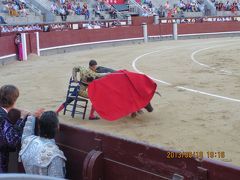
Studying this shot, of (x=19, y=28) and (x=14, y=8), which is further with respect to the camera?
(x=14, y=8)

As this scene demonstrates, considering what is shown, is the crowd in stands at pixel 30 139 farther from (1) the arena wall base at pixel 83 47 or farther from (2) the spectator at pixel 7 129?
(1) the arena wall base at pixel 83 47

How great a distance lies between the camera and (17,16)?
76.2ft

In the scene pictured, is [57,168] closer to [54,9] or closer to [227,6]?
[54,9]

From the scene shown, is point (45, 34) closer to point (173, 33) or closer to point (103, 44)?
point (103, 44)

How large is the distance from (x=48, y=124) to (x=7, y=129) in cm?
46

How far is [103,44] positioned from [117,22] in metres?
2.93

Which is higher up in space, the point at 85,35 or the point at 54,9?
the point at 54,9

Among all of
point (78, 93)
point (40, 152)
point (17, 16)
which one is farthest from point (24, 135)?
point (17, 16)

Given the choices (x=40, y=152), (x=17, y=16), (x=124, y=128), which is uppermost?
(x=17, y=16)

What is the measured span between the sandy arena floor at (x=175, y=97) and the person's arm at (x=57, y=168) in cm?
249

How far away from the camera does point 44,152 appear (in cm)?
336

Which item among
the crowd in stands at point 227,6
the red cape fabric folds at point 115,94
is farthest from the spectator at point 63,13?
→ the red cape fabric folds at point 115,94

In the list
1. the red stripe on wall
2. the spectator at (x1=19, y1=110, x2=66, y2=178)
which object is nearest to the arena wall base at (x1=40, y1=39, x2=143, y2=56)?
the red stripe on wall

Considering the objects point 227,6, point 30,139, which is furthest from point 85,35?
point 30,139
